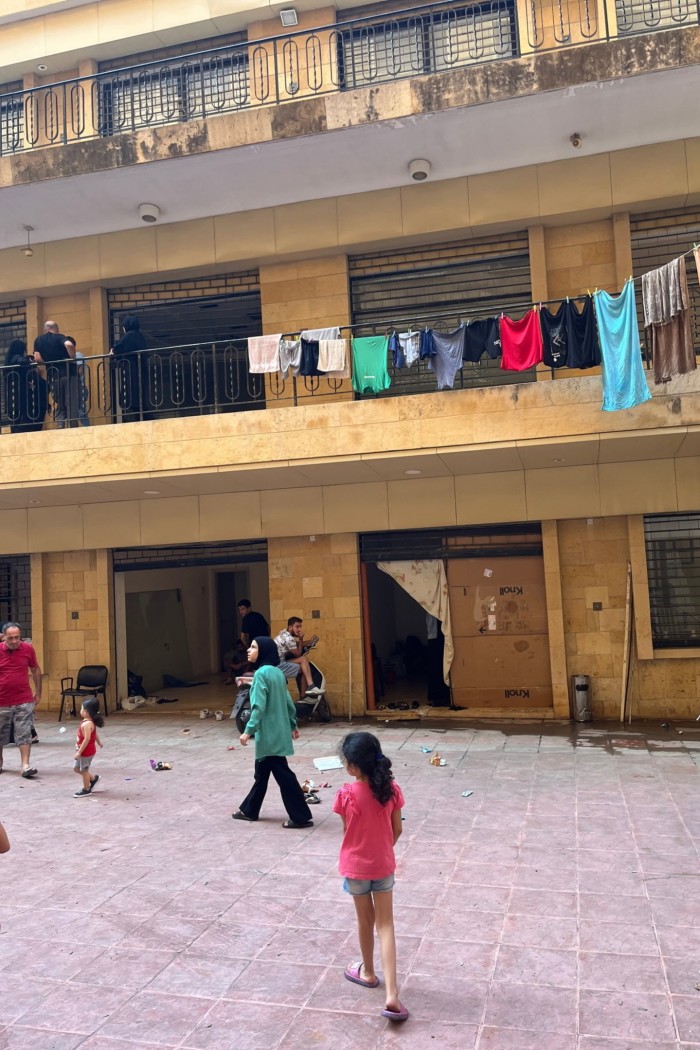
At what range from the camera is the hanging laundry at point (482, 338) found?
9445 mm

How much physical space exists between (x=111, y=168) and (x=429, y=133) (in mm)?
4246

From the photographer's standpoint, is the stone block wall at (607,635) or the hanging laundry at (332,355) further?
the stone block wall at (607,635)

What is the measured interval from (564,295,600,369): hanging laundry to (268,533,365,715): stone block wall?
14.0ft

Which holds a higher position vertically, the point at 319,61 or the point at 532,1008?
the point at 319,61

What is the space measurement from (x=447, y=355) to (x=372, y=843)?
22.9 feet

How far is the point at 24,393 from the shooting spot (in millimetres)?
11453

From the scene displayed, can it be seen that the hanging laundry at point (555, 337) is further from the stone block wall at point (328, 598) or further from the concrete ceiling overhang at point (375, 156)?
the stone block wall at point (328, 598)

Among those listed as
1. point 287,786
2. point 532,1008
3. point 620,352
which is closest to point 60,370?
point 287,786

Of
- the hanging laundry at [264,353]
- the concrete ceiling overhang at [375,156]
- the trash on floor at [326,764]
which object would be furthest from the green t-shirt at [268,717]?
the concrete ceiling overhang at [375,156]

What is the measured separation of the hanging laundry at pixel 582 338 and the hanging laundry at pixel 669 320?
616mm

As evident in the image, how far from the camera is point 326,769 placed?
27.4 feet

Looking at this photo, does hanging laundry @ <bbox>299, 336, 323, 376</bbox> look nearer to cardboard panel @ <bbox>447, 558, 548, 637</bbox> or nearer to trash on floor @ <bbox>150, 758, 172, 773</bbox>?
cardboard panel @ <bbox>447, 558, 548, 637</bbox>

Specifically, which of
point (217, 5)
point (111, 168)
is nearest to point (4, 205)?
point (111, 168)

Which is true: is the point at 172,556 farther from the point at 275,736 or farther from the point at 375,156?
the point at 275,736
